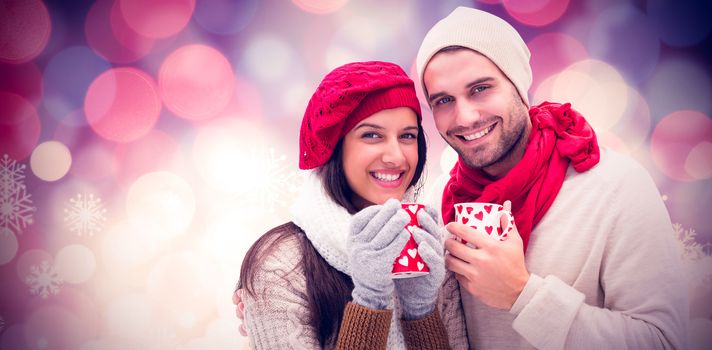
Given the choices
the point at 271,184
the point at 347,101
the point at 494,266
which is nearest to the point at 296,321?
the point at 494,266

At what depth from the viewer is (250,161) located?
272cm

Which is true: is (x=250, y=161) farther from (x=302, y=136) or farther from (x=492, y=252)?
(x=492, y=252)

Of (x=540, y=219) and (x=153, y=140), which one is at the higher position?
(x=153, y=140)

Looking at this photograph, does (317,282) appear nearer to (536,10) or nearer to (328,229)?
(328,229)

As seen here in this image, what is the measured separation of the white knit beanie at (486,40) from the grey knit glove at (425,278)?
2.45ft

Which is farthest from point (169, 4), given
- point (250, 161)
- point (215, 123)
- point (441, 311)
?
point (441, 311)

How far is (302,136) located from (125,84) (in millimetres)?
1881

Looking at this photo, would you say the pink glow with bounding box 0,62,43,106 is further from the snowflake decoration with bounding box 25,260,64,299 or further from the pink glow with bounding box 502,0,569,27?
the pink glow with bounding box 502,0,569,27

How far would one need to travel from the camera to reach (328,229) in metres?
1.38

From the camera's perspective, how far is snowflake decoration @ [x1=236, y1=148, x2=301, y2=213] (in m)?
2.73

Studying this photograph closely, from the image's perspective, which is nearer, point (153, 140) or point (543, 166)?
point (543, 166)

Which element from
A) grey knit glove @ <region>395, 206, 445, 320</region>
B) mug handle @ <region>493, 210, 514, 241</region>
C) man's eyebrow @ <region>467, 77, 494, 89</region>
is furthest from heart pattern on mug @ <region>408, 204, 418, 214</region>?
man's eyebrow @ <region>467, 77, 494, 89</region>

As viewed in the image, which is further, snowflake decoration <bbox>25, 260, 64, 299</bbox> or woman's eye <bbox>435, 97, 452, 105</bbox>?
snowflake decoration <bbox>25, 260, 64, 299</bbox>

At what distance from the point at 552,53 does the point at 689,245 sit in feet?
4.99
